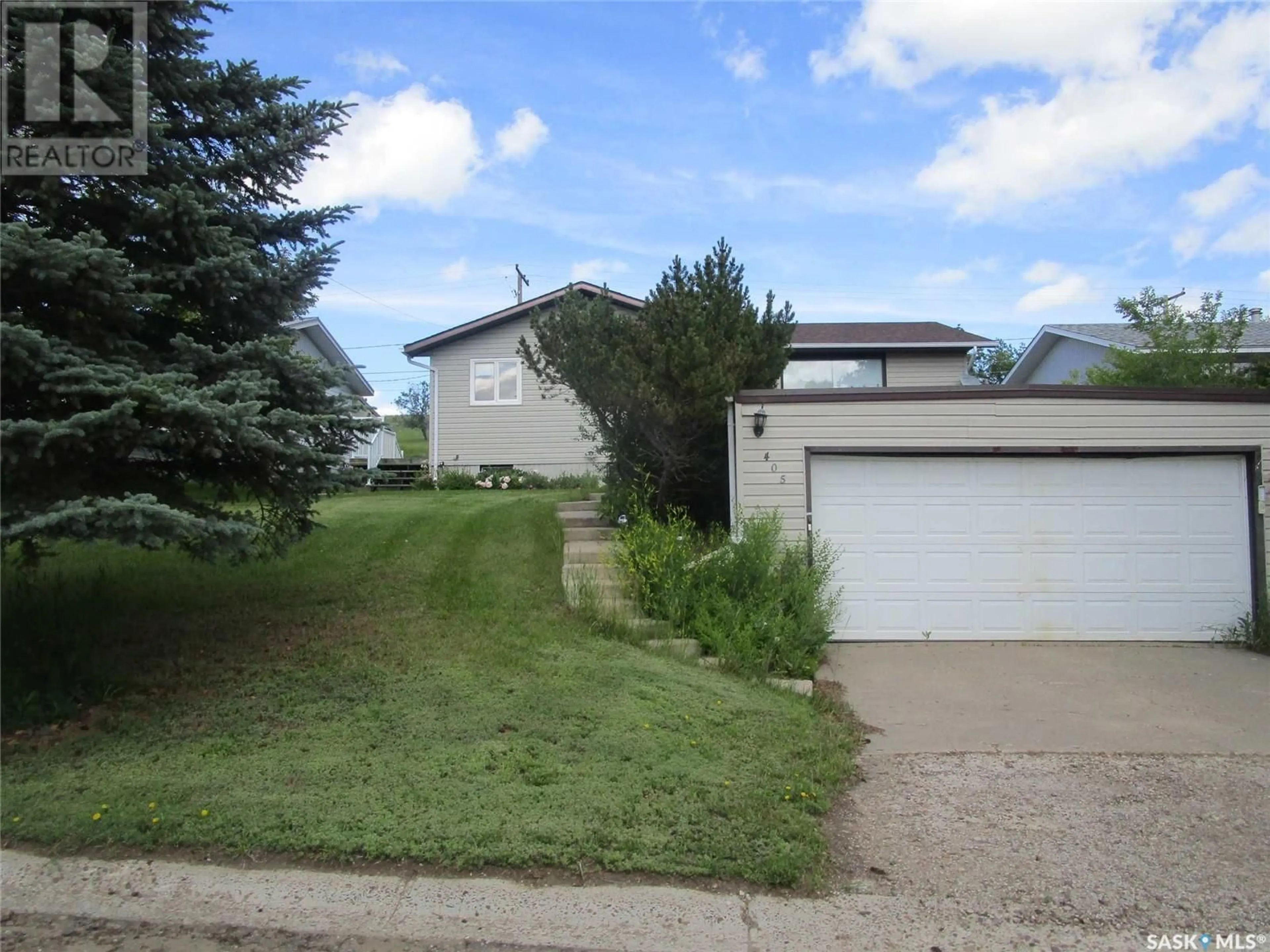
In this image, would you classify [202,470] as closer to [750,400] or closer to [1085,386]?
[750,400]

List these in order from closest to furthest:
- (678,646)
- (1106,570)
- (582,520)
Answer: (678,646)
(1106,570)
(582,520)

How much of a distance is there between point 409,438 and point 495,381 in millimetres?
34324

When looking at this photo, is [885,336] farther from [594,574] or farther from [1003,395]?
[594,574]

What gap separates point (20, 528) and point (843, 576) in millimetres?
6899

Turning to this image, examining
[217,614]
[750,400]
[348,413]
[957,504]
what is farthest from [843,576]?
[217,614]

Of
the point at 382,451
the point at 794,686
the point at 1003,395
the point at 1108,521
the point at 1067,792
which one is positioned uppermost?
the point at 382,451

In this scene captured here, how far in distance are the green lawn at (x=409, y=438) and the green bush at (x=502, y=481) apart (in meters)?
→ 15.7

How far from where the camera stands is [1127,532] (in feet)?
29.4

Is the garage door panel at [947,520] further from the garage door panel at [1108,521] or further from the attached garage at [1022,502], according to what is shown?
the garage door panel at [1108,521]

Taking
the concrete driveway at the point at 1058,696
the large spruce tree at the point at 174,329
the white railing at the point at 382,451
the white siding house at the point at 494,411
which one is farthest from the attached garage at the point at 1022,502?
the white railing at the point at 382,451

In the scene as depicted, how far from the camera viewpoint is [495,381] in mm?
20203

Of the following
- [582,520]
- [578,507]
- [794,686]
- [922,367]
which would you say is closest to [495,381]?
[578,507]

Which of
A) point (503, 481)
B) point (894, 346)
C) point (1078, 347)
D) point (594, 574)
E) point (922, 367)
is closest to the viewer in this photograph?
point (594, 574)

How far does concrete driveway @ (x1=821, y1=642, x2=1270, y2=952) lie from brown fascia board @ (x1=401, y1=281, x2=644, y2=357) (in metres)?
12.9
